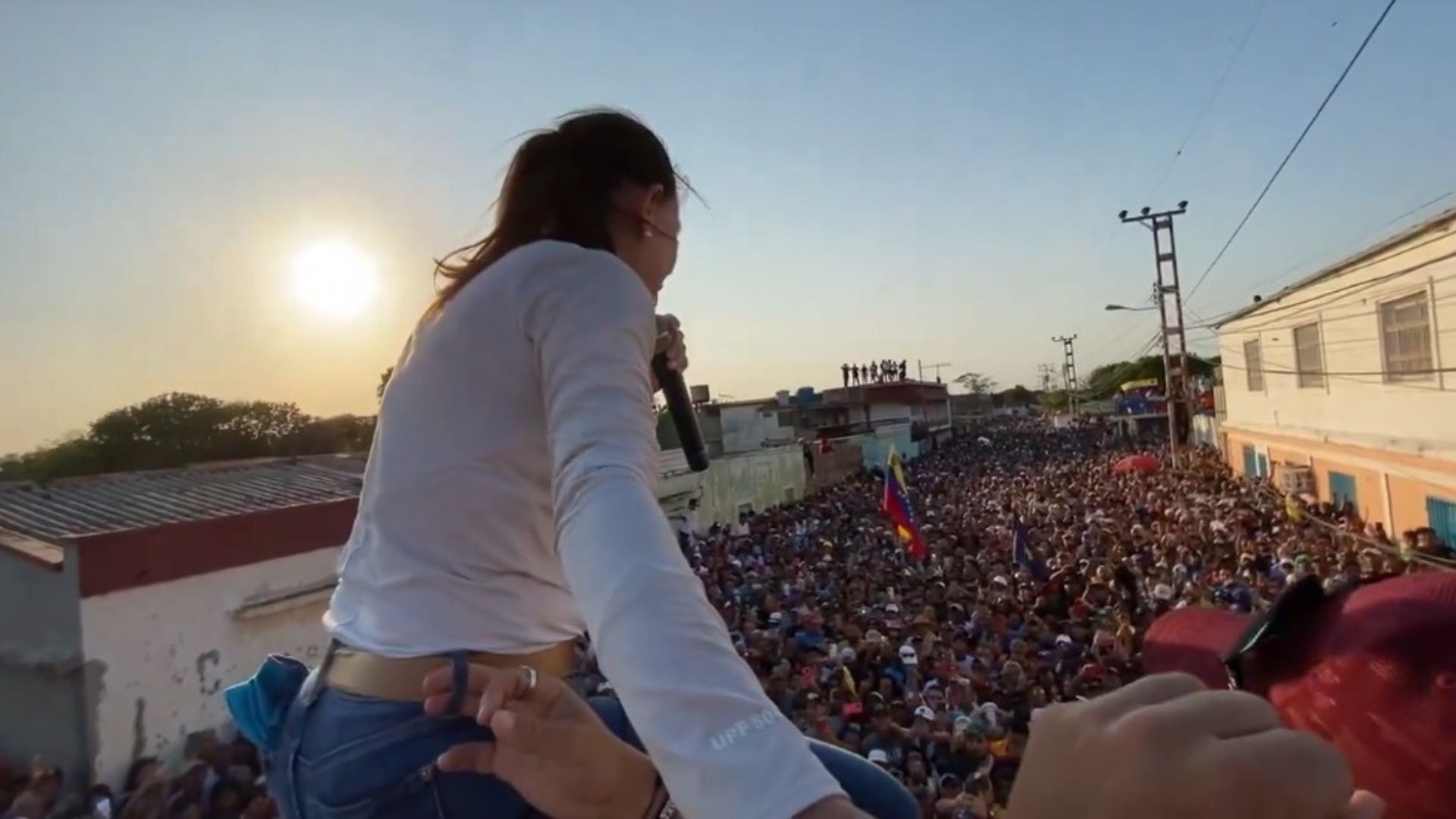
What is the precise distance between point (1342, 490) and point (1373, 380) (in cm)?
352

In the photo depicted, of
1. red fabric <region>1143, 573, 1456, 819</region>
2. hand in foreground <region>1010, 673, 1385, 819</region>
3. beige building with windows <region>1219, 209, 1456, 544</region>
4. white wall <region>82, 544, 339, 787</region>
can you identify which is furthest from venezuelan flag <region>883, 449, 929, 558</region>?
hand in foreground <region>1010, 673, 1385, 819</region>

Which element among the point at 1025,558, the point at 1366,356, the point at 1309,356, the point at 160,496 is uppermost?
the point at 1309,356

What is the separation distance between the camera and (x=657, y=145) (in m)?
1.50

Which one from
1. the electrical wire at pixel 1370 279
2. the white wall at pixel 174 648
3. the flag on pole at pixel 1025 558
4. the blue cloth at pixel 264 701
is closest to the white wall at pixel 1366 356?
the electrical wire at pixel 1370 279

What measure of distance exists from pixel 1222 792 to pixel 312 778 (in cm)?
115

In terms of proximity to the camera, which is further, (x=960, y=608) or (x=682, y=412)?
(x=960, y=608)

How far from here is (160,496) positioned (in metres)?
12.2

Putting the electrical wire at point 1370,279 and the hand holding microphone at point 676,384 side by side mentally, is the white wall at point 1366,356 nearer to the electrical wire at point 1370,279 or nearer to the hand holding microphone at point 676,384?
the electrical wire at point 1370,279

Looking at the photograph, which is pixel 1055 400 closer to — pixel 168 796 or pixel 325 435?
pixel 325 435

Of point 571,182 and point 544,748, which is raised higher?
point 571,182

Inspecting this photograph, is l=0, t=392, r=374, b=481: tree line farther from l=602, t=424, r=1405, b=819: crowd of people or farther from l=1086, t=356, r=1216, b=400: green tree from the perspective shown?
l=1086, t=356, r=1216, b=400: green tree

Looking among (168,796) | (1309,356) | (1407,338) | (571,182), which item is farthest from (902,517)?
(571,182)

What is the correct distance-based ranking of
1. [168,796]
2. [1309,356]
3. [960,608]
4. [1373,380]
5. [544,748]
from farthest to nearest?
[1309,356] → [1373,380] → [960,608] → [168,796] → [544,748]

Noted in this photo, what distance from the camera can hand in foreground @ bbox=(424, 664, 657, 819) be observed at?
112cm
